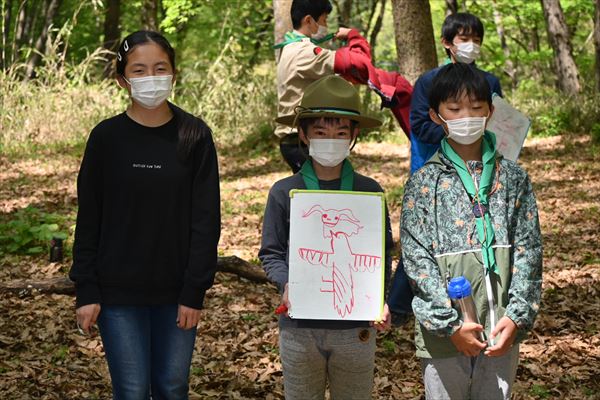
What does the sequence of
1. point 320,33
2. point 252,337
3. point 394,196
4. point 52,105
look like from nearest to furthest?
point 252,337
point 320,33
point 394,196
point 52,105

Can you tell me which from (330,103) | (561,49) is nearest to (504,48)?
(561,49)

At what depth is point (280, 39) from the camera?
40.3 ft

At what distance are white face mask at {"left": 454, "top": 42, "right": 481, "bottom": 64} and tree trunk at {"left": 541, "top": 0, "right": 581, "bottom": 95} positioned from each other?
503 inches

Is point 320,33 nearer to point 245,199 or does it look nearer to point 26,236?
point 26,236

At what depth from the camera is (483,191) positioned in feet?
10.3

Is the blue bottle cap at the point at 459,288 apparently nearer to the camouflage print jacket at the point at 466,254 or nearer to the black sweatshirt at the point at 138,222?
the camouflage print jacket at the point at 466,254

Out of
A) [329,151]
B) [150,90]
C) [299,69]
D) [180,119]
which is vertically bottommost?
[329,151]

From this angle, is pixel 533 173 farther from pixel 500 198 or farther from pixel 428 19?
pixel 500 198

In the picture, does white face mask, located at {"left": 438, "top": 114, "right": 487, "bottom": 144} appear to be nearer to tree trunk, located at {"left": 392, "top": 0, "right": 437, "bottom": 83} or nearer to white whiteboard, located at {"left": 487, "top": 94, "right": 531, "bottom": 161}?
white whiteboard, located at {"left": 487, "top": 94, "right": 531, "bottom": 161}

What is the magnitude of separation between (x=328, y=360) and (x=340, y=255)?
0.44m

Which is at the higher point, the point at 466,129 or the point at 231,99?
the point at 231,99

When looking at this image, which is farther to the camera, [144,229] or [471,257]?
[144,229]

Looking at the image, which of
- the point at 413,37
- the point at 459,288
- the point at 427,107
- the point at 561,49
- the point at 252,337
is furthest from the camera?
the point at 561,49

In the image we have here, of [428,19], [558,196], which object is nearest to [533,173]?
[558,196]
